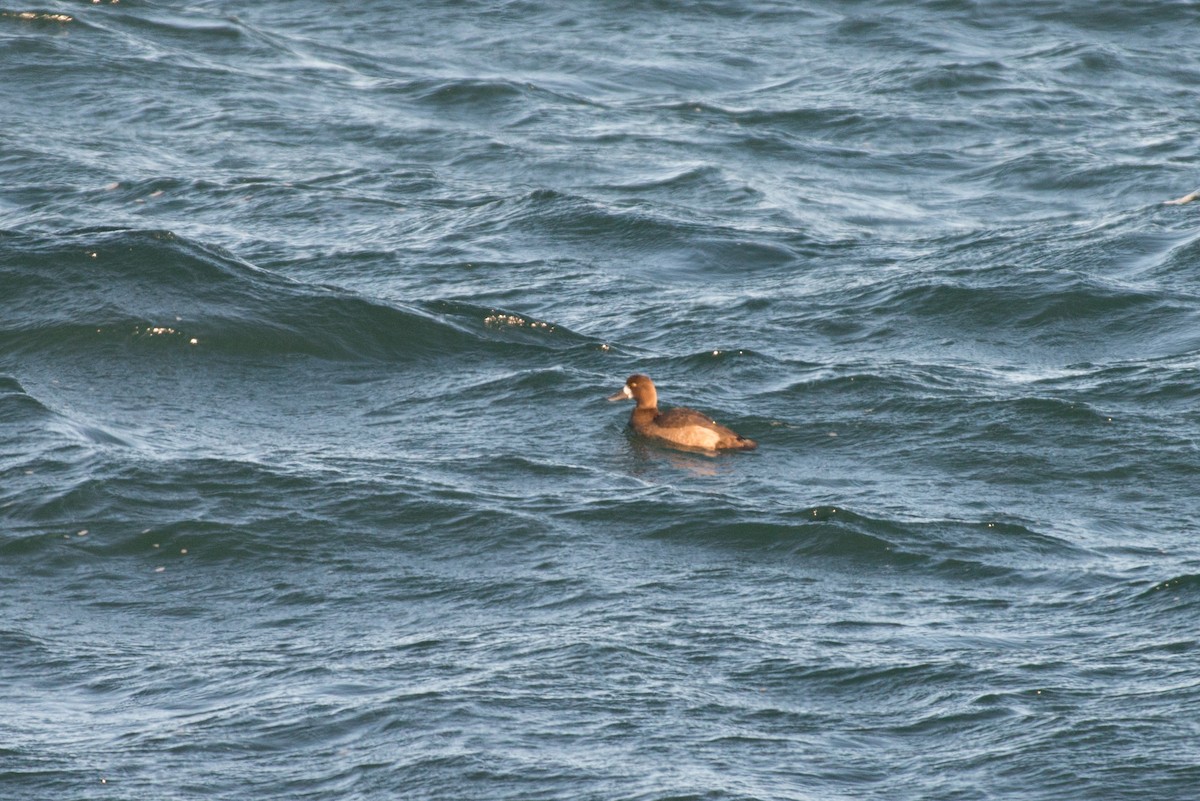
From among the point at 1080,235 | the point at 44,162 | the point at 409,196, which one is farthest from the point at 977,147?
the point at 44,162

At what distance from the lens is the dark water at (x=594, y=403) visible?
324 inches

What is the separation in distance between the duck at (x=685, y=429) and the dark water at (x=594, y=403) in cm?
16

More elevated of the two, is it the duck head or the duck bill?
the duck head

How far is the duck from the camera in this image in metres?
12.1

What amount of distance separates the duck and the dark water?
0.51ft

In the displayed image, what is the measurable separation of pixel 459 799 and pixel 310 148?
1238 centimetres

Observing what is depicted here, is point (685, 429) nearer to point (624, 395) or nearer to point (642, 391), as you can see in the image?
point (642, 391)

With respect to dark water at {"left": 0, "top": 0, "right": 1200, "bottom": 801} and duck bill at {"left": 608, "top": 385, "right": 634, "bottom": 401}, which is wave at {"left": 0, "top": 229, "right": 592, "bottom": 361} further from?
duck bill at {"left": 608, "top": 385, "right": 634, "bottom": 401}

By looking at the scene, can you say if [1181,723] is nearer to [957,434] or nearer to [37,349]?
[957,434]

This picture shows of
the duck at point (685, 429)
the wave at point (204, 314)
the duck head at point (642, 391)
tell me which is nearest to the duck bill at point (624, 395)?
the duck head at point (642, 391)

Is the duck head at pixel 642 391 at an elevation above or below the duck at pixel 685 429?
above

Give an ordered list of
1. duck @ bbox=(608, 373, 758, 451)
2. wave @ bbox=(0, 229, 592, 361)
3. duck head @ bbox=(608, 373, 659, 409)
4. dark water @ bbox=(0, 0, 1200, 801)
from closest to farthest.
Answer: dark water @ bbox=(0, 0, 1200, 801)
duck @ bbox=(608, 373, 758, 451)
duck head @ bbox=(608, 373, 659, 409)
wave @ bbox=(0, 229, 592, 361)

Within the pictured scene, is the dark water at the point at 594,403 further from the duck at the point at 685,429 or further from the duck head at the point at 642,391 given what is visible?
the duck head at the point at 642,391

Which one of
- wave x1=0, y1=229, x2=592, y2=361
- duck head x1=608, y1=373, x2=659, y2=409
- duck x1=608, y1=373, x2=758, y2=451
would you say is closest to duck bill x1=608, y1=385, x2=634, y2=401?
duck head x1=608, y1=373, x2=659, y2=409
